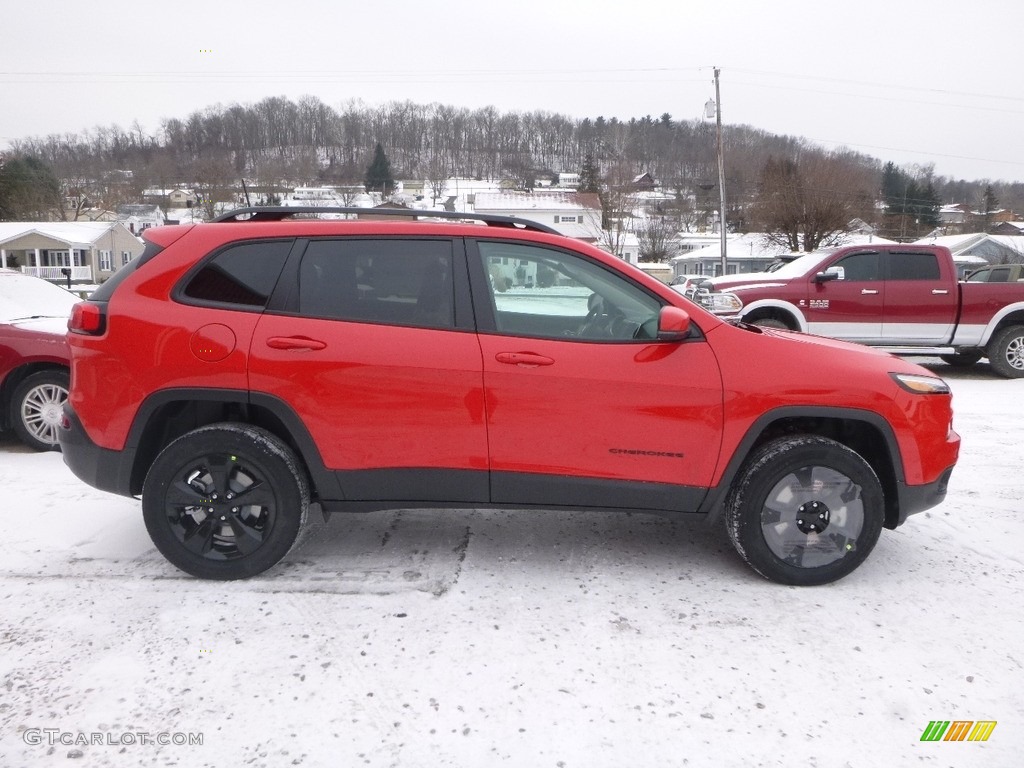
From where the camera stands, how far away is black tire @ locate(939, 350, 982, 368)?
11.0m

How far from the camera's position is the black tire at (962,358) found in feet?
36.2

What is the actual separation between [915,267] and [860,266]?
2.41 ft

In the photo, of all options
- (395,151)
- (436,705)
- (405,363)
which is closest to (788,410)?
(405,363)

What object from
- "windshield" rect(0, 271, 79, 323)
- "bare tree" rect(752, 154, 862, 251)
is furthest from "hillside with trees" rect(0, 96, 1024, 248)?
"windshield" rect(0, 271, 79, 323)

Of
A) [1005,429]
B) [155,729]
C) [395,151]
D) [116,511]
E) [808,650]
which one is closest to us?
[155,729]

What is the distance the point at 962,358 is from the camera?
1130 cm

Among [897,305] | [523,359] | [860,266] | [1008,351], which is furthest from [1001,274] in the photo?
[523,359]

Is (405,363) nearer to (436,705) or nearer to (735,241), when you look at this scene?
(436,705)

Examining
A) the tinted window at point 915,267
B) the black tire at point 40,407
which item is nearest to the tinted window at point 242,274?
the black tire at point 40,407

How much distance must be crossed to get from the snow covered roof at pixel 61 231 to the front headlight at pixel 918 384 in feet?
194

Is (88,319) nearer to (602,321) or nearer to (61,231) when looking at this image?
(602,321)

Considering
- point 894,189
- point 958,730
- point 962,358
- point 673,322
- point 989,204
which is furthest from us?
point 989,204

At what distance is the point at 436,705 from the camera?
2.64 m

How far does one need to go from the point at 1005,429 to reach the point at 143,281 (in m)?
7.33
